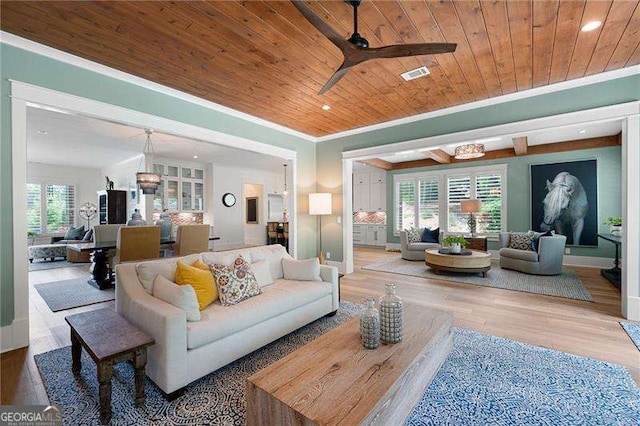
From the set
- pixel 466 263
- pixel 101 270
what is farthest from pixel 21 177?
pixel 466 263

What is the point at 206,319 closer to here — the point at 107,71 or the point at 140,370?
the point at 140,370

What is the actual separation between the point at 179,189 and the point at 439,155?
7.34 metres

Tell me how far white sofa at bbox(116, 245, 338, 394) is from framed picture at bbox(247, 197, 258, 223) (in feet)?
24.6

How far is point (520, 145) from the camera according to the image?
604 centimetres

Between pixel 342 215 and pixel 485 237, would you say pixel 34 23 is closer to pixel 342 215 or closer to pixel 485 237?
pixel 342 215

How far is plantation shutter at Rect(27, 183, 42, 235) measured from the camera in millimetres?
8625

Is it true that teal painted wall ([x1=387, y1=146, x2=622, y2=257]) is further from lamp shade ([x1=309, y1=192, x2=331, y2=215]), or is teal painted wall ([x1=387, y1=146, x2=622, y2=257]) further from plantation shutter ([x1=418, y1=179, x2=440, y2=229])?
lamp shade ([x1=309, y1=192, x2=331, y2=215])

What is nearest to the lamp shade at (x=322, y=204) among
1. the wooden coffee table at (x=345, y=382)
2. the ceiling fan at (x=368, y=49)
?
the ceiling fan at (x=368, y=49)

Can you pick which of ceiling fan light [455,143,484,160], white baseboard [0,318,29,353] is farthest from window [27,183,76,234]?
ceiling fan light [455,143,484,160]

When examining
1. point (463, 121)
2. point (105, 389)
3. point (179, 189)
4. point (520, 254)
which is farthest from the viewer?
point (179, 189)

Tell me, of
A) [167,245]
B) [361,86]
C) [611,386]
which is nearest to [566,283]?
[611,386]

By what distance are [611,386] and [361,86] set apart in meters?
3.60

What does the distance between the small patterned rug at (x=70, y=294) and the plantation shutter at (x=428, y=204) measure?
769 centimetres

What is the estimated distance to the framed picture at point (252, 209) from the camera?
1057 centimetres
